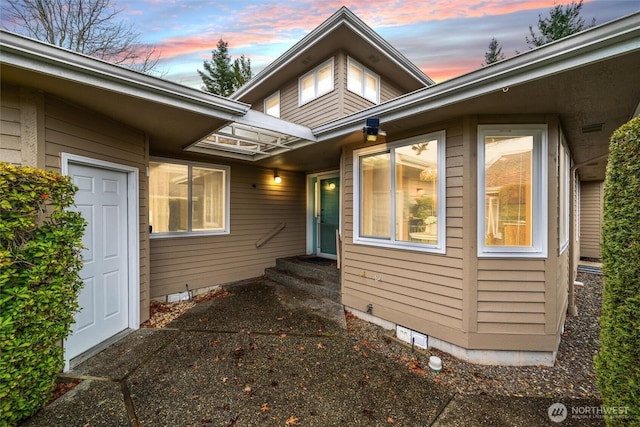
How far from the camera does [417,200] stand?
353 cm

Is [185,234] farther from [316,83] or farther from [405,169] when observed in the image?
[316,83]

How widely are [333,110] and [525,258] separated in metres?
4.50

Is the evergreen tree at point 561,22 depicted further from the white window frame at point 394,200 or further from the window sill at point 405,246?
the window sill at point 405,246

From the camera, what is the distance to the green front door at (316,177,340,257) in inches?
250

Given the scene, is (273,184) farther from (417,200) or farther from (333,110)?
(417,200)

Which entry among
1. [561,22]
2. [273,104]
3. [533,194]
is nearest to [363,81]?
[273,104]

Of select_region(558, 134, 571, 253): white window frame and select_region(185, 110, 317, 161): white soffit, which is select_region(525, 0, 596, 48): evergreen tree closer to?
select_region(558, 134, 571, 253): white window frame

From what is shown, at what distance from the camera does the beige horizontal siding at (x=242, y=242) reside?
4.87m

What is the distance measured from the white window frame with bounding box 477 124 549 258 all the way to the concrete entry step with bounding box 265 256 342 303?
266 centimetres

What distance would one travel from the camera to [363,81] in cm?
622

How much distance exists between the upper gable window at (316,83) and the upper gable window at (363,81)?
457mm

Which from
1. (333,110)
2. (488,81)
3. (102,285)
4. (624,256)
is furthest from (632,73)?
(102,285)

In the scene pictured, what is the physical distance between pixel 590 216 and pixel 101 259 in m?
13.4

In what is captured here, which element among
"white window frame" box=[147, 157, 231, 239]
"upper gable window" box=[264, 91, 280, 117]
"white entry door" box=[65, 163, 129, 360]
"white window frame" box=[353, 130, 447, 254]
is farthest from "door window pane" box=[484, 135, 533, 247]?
"upper gable window" box=[264, 91, 280, 117]
